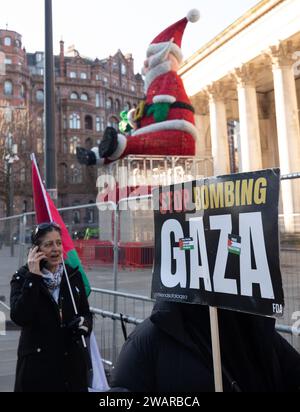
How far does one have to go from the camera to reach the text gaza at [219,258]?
1971 mm

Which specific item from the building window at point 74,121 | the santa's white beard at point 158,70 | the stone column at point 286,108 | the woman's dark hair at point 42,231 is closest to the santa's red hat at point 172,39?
the santa's white beard at point 158,70

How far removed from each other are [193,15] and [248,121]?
833 centimetres

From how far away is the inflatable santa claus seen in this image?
58.7 ft

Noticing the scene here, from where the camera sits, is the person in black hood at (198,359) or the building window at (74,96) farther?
the building window at (74,96)

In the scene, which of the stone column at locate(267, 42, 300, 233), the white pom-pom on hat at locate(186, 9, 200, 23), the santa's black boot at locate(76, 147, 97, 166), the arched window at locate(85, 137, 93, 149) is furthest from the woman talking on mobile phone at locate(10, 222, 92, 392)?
the arched window at locate(85, 137, 93, 149)

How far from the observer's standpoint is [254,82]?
2509cm

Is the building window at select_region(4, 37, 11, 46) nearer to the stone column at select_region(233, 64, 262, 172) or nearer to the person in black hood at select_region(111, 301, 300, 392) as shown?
the stone column at select_region(233, 64, 262, 172)

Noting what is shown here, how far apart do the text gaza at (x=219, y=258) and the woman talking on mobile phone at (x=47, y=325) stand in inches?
41.5

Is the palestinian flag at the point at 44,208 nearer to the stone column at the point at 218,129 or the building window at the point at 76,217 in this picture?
the building window at the point at 76,217

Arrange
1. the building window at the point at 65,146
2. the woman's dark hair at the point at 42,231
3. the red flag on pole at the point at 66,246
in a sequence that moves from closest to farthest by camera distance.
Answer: the woman's dark hair at the point at 42,231 → the red flag on pole at the point at 66,246 → the building window at the point at 65,146

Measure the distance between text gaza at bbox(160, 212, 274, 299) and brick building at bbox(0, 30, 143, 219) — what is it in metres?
53.0

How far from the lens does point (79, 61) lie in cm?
7000
